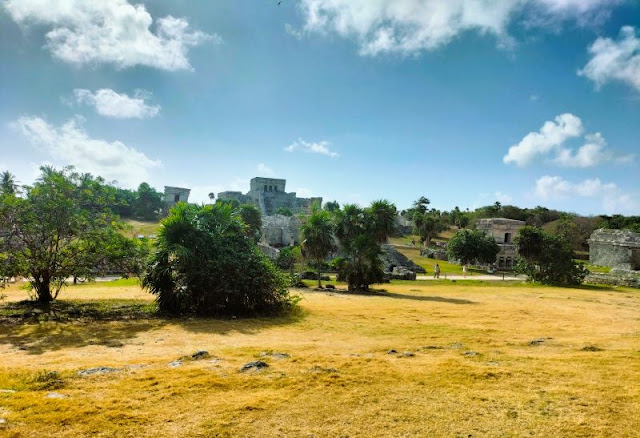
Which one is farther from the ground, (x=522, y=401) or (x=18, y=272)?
(x=18, y=272)

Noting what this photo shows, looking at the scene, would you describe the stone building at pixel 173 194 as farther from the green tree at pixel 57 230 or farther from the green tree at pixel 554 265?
the green tree at pixel 57 230

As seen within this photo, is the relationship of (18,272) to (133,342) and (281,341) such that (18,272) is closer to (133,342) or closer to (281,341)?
(133,342)

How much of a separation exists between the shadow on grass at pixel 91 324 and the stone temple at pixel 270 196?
248ft

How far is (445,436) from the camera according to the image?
4.61 metres

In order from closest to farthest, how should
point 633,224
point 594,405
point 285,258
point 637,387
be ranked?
point 594,405, point 637,387, point 285,258, point 633,224

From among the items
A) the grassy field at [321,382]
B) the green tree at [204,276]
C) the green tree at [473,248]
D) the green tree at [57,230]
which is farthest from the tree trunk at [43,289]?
the green tree at [473,248]

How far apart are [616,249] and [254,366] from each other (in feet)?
171

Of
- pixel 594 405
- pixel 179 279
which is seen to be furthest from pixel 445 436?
pixel 179 279

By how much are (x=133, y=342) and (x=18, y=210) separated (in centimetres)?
722

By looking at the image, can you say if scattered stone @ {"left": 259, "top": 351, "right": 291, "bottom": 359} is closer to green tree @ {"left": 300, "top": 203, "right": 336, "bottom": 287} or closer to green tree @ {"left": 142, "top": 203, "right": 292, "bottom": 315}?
green tree @ {"left": 142, "top": 203, "right": 292, "bottom": 315}

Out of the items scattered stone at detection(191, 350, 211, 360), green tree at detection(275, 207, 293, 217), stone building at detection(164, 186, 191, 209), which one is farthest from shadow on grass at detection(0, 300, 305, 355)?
stone building at detection(164, 186, 191, 209)

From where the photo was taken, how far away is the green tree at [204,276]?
564 inches

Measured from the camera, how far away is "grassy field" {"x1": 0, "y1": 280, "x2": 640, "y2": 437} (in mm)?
4805

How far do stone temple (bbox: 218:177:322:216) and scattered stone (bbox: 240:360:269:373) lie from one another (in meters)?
83.3
